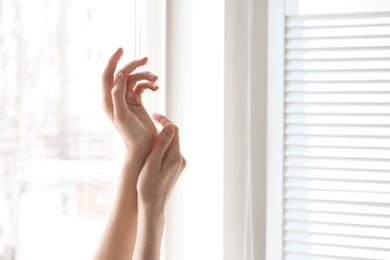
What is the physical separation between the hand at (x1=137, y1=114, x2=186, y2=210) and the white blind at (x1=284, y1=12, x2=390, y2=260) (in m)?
0.50

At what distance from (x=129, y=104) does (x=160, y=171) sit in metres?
0.16

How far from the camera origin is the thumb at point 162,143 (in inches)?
49.7

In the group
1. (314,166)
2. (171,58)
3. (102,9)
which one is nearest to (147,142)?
(102,9)

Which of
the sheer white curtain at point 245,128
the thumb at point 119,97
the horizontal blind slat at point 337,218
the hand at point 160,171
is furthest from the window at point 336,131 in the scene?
the thumb at point 119,97

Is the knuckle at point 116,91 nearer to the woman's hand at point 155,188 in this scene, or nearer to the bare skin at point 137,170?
the bare skin at point 137,170

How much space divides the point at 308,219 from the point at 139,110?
634 millimetres

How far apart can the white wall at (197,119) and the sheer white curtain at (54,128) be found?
0.23 metres

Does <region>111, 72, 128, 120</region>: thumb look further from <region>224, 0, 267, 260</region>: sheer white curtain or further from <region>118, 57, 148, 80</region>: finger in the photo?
<region>224, 0, 267, 260</region>: sheer white curtain

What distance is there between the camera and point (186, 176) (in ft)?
5.41

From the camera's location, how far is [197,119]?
64.4 inches

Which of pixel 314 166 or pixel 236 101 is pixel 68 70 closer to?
pixel 236 101

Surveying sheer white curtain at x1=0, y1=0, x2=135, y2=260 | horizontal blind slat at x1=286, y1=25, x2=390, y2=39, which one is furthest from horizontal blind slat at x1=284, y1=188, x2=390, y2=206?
sheer white curtain at x1=0, y1=0, x2=135, y2=260

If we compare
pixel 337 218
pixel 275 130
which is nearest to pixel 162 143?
pixel 275 130

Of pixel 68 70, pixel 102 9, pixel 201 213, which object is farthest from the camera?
pixel 201 213
